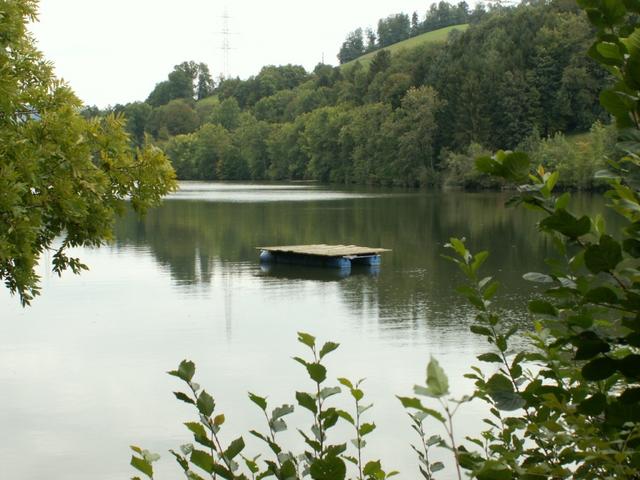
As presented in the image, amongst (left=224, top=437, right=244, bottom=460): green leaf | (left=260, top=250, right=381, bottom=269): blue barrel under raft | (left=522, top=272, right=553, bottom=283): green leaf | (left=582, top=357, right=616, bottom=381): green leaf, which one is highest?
(left=522, top=272, right=553, bottom=283): green leaf

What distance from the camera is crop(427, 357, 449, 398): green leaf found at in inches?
57.5

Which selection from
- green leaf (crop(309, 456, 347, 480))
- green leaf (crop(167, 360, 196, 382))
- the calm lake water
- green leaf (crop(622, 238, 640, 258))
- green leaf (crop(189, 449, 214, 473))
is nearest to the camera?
green leaf (crop(622, 238, 640, 258))

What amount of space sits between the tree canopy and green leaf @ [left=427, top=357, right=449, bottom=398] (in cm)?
814

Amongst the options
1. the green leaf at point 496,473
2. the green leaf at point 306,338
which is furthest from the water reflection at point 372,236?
the green leaf at point 496,473

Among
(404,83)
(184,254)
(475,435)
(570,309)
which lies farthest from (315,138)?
(570,309)

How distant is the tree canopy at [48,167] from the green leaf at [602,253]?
808 cm

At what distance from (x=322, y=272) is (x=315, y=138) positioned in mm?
84961

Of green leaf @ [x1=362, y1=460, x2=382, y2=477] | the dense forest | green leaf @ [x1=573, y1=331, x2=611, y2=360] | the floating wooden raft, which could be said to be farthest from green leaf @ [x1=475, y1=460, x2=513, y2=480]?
the dense forest

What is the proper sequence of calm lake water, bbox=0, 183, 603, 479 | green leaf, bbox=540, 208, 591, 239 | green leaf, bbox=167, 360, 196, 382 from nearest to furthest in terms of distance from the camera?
green leaf, bbox=540, 208, 591, 239 < green leaf, bbox=167, 360, 196, 382 < calm lake water, bbox=0, 183, 603, 479

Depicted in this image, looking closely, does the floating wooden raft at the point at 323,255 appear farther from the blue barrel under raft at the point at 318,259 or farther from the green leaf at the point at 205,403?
the green leaf at the point at 205,403

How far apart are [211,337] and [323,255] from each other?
1298 cm

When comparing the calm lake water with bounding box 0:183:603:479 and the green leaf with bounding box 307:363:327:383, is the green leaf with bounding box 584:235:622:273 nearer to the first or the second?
the green leaf with bounding box 307:363:327:383

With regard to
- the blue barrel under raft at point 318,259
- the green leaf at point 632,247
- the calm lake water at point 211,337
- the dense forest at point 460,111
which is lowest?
the calm lake water at point 211,337

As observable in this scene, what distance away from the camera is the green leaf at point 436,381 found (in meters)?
1.46
